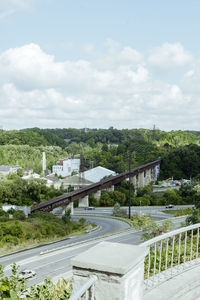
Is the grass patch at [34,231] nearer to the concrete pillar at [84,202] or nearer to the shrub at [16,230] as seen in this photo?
the shrub at [16,230]

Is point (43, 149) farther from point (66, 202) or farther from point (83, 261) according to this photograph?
point (83, 261)

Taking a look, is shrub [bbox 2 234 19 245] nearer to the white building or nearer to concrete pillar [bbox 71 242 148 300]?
concrete pillar [bbox 71 242 148 300]

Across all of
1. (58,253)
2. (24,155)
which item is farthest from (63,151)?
(58,253)

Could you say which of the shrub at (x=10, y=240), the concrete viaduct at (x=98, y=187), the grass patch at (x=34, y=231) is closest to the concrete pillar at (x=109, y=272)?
the grass patch at (x=34, y=231)

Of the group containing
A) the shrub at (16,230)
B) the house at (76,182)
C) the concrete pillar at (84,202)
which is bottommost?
the concrete pillar at (84,202)

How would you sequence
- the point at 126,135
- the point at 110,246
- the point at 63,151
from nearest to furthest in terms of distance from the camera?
1. the point at 110,246
2. the point at 63,151
3. the point at 126,135

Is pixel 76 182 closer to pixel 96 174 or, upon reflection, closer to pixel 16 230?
pixel 96 174
